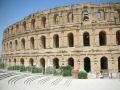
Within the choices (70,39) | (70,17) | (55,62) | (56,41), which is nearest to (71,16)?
(70,17)

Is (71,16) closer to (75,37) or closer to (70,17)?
(70,17)

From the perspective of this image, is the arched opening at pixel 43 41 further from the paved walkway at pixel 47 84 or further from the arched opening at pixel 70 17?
the paved walkway at pixel 47 84

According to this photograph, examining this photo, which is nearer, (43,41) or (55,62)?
(55,62)

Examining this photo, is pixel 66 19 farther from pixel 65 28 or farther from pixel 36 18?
pixel 36 18

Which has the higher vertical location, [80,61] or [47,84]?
[80,61]

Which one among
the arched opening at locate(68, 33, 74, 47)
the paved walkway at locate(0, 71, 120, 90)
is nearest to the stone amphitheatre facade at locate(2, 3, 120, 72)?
the arched opening at locate(68, 33, 74, 47)

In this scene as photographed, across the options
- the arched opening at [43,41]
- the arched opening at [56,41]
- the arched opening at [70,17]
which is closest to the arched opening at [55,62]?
the arched opening at [56,41]

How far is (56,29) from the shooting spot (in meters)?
24.1

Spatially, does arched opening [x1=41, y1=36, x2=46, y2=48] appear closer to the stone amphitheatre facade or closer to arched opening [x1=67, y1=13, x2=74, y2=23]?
the stone amphitheatre facade

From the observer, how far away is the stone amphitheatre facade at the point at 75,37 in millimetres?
22125

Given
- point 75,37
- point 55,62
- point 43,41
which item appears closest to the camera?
point 75,37

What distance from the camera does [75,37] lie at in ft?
75.4

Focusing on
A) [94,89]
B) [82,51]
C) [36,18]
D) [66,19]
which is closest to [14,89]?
[94,89]

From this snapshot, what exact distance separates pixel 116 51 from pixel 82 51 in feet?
12.5
